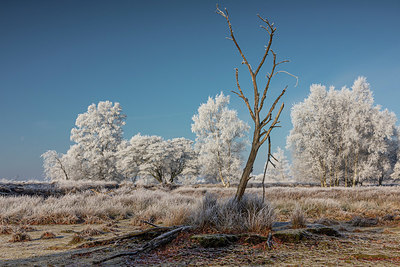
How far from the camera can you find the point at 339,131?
Answer: 96.1 ft

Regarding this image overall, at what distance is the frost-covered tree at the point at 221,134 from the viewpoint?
3375cm

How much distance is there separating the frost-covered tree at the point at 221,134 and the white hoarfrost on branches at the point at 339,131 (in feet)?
23.6

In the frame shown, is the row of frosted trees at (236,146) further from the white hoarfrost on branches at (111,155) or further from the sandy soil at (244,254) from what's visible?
the sandy soil at (244,254)

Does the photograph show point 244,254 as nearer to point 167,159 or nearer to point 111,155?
point 167,159

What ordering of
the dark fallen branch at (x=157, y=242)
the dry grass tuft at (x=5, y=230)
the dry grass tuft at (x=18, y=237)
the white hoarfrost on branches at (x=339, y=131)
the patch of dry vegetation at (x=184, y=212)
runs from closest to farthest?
the dark fallen branch at (x=157, y=242), the patch of dry vegetation at (x=184, y=212), the dry grass tuft at (x=18, y=237), the dry grass tuft at (x=5, y=230), the white hoarfrost on branches at (x=339, y=131)

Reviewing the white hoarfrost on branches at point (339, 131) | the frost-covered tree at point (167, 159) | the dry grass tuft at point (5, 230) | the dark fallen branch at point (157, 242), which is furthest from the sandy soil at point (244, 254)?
the frost-covered tree at point (167, 159)

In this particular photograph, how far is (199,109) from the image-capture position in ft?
116

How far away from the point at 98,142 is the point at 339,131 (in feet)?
104

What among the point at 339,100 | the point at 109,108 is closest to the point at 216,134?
the point at 339,100

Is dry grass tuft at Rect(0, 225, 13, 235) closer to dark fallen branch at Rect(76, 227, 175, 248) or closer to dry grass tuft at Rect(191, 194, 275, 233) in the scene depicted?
dark fallen branch at Rect(76, 227, 175, 248)

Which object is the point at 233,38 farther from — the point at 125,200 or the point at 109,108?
the point at 109,108

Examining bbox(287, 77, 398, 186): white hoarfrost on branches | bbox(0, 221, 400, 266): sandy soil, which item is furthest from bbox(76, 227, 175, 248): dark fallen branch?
bbox(287, 77, 398, 186): white hoarfrost on branches

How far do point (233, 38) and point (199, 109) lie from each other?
100 feet

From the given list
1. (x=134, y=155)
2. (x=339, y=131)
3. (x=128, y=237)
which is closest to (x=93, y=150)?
(x=134, y=155)
